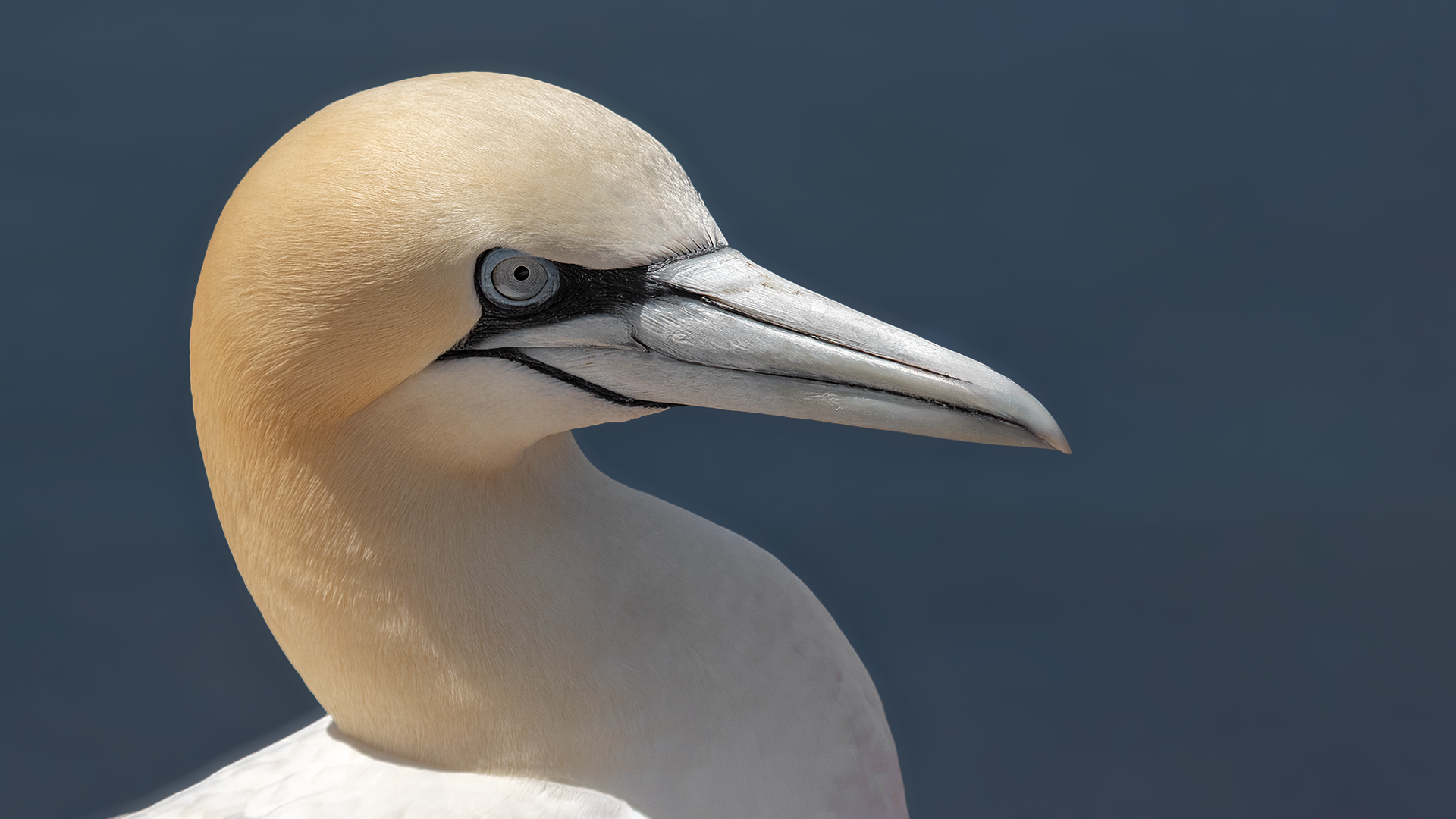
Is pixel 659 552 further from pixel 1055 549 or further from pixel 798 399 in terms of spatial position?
pixel 1055 549

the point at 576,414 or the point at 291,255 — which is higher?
the point at 291,255

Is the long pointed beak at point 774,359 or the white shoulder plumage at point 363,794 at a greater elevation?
the long pointed beak at point 774,359

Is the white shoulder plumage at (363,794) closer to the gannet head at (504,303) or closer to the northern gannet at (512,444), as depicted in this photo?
the northern gannet at (512,444)

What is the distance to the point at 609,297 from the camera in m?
1.58

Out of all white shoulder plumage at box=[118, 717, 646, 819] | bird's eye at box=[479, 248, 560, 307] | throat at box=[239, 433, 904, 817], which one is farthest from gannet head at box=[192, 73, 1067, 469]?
white shoulder plumage at box=[118, 717, 646, 819]

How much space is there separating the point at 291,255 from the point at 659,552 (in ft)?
2.25

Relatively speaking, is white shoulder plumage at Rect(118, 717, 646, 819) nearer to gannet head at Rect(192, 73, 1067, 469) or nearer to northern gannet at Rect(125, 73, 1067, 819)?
northern gannet at Rect(125, 73, 1067, 819)

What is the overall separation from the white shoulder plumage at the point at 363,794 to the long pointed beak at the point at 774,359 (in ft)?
2.00

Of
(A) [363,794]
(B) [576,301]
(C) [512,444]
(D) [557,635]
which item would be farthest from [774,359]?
(A) [363,794]

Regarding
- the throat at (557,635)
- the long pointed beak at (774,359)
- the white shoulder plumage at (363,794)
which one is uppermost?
the long pointed beak at (774,359)

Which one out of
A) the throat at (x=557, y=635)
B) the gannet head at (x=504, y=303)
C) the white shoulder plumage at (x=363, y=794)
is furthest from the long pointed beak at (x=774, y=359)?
the white shoulder plumage at (x=363, y=794)

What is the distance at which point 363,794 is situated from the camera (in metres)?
1.89

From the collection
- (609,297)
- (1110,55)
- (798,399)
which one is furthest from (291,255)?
(1110,55)

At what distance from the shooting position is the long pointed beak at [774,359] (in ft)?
5.19
